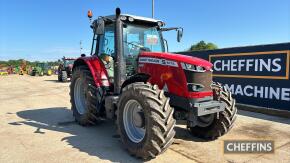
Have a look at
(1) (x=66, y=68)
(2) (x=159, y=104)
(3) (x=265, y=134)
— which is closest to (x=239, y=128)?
(3) (x=265, y=134)

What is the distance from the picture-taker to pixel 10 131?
5.90 m

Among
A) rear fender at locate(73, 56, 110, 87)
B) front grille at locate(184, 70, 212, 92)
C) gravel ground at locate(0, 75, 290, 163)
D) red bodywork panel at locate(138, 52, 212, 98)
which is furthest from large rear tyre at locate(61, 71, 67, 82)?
front grille at locate(184, 70, 212, 92)

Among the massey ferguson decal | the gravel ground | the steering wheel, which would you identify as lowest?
the gravel ground

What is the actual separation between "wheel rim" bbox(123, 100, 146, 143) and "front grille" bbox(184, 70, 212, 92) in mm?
1003

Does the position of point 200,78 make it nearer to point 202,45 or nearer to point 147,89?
point 147,89

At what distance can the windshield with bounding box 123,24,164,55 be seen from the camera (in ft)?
17.6

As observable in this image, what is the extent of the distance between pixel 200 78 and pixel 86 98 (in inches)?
109

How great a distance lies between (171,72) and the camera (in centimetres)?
446

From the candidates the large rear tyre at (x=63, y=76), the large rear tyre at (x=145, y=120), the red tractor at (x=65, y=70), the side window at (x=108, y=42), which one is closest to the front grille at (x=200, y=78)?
the large rear tyre at (x=145, y=120)

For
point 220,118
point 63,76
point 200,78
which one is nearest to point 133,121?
point 200,78

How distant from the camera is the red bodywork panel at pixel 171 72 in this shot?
4.35m

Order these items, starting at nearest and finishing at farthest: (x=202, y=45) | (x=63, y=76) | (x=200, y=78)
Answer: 1. (x=200, y=78)
2. (x=63, y=76)
3. (x=202, y=45)

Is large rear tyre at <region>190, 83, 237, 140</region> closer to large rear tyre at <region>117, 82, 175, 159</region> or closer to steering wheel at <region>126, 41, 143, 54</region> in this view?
large rear tyre at <region>117, 82, 175, 159</region>

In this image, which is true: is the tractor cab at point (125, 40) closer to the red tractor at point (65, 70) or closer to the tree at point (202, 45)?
the red tractor at point (65, 70)
